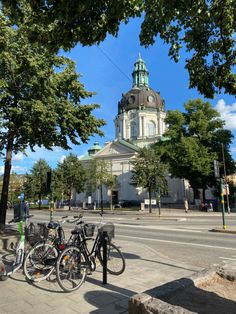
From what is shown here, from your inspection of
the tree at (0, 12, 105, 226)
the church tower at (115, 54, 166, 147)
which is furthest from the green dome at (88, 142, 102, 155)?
the tree at (0, 12, 105, 226)

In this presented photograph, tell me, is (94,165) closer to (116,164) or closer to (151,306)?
(116,164)

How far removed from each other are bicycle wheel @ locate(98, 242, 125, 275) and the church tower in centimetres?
6711

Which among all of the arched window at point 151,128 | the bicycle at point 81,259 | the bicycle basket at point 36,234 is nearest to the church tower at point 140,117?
the arched window at point 151,128

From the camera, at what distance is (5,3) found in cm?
388

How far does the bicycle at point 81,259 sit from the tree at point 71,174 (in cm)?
4641

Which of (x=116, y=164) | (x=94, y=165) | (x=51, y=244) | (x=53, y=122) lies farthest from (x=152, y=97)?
(x=51, y=244)

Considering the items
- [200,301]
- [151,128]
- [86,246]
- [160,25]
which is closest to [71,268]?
[86,246]

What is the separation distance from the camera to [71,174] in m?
53.2

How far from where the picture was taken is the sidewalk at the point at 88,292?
4871mm

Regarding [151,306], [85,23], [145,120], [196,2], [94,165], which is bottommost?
[151,306]

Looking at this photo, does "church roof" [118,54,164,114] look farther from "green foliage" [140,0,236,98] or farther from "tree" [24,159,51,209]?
"green foliage" [140,0,236,98]

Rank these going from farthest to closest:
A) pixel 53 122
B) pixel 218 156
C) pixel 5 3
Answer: pixel 218 156 → pixel 53 122 → pixel 5 3

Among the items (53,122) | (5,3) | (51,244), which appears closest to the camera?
(5,3)

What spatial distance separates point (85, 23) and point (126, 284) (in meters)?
4.72
